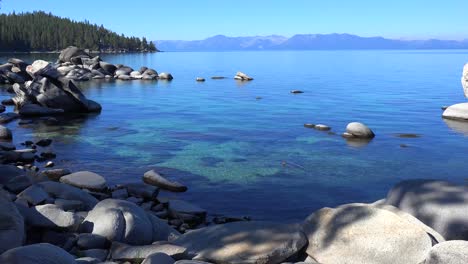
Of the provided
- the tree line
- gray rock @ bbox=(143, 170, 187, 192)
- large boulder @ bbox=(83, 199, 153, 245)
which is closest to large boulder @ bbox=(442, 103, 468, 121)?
gray rock @ bbox=(143, 170, 187, 192)

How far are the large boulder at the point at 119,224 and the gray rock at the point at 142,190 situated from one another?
4.80m

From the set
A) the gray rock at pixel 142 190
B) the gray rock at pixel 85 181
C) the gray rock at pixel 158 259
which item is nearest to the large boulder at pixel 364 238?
the gray rock at pixel 158 259

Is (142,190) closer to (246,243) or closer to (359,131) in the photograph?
(246,243)

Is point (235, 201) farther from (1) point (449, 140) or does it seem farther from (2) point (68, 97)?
(2) point (68, 97)

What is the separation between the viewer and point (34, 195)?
10766mm

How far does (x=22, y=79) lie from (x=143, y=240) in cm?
4834

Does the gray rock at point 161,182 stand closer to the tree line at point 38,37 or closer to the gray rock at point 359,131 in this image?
the gray rock at point 359,131

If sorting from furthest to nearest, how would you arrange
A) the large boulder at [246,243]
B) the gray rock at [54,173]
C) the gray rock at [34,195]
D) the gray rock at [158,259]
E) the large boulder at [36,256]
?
the gray rock at [54,173] → the gray rock at [34,195] → the large boulder at [246,243] → the gray rock at [158,259] → the large boulder at [36,256]

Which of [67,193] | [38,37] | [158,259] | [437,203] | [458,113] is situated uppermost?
[38,37]

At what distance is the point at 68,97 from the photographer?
32.7 m

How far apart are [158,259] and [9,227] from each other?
2.32 meters

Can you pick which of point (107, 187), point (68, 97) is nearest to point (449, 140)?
point (107, 187)

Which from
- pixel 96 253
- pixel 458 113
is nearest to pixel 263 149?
pixel 96 253

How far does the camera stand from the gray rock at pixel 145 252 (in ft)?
24.4
